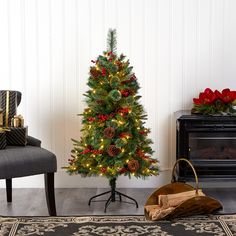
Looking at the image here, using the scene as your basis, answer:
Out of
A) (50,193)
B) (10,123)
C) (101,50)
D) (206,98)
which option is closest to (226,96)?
(206,98)

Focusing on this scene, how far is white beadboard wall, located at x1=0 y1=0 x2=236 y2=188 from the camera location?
185 inches

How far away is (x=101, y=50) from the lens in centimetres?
473

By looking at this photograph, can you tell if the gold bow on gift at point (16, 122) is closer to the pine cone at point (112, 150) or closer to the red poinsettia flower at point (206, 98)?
the pine cone at point (112, 150)

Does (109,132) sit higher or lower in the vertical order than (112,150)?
higher

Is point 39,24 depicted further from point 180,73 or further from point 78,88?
point 180,73

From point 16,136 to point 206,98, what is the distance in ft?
5.20

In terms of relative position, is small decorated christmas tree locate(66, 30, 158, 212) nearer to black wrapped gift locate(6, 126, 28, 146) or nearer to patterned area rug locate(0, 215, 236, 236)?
black wrapped gift locate(6, 126, 28, 146)

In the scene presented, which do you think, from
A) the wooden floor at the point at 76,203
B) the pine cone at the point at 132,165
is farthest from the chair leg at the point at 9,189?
the pine cone at the point at 132,165

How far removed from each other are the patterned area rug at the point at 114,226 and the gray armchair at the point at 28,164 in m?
1.34

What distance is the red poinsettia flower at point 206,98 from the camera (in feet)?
14.2

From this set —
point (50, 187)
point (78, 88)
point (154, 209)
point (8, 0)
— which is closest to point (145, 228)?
point (154, 209)

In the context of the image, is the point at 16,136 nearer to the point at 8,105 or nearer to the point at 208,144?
the point at 8,105

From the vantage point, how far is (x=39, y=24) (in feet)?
15.4

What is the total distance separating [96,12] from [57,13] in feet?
1.14
